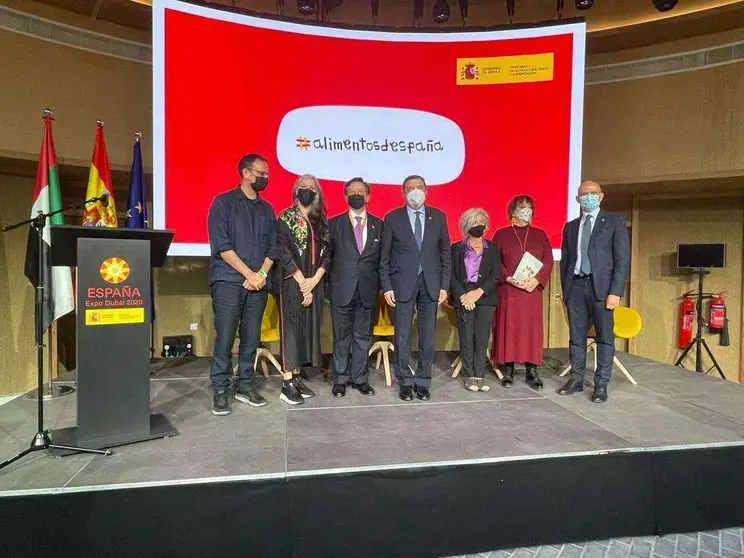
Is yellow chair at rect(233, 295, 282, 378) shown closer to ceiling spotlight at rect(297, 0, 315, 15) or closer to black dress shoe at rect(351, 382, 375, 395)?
black dress shoe at rect(351, 382, 375, 395)

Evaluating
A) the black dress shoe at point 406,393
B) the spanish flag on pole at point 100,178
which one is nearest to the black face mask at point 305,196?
the black dress shoe at point 406,393

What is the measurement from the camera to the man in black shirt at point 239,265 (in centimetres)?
275

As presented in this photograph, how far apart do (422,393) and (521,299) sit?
42.9 inches

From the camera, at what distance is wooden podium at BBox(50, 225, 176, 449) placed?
2121 millimetres

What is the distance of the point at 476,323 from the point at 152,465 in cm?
232

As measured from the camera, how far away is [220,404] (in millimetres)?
2723

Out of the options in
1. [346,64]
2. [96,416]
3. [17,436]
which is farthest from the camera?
[346,64]

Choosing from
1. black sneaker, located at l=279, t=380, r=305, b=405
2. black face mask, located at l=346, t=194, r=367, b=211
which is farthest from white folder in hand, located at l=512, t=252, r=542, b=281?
black sneaker, located at l=279, t=380, r=305, b=405

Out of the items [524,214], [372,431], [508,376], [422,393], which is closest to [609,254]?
[524,214]

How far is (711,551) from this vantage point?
6.57 feet

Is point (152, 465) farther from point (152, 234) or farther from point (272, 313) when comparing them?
point (272, 313)

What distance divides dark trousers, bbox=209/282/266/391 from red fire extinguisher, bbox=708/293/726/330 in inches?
209

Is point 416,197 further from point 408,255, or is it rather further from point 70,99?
point 70,99

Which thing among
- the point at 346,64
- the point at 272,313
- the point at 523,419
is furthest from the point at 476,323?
the point at 346,64
